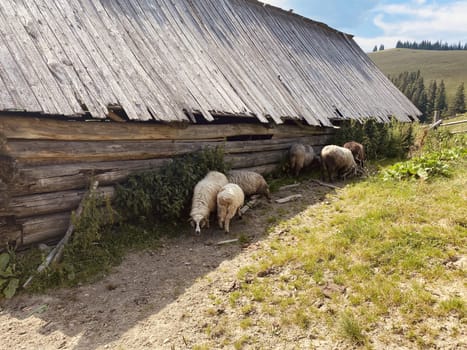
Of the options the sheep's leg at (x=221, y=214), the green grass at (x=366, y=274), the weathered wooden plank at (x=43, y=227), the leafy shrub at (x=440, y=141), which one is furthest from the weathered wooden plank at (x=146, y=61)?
the leafy shrub at (x=440, y=141)

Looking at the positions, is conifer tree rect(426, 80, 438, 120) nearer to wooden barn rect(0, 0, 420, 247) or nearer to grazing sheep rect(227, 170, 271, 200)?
wooden barn rect(0, 0, 420, 247)

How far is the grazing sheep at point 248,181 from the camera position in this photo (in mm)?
7836

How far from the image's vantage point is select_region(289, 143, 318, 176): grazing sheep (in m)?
9.93

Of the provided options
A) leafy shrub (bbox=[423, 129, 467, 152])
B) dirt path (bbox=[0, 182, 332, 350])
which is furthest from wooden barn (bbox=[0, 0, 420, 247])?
leafy shrub (bbox=[423, 129, 467, 152])

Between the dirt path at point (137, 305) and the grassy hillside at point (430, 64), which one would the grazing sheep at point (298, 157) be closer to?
the dirt path at point (137, 305)

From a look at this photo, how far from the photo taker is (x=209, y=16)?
1094cm

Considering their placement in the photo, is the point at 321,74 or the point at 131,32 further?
the point at 321,74

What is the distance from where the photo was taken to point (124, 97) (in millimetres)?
6098

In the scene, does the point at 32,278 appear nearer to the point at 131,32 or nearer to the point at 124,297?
the point at 124,297

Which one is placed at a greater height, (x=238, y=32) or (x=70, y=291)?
(x=238, y=32)

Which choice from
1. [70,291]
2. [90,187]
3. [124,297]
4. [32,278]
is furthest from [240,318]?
[90,187]

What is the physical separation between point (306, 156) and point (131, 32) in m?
6.30

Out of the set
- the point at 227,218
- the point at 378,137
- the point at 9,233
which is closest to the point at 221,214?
the point at 227,218

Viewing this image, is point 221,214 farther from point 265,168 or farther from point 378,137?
point 378,137
